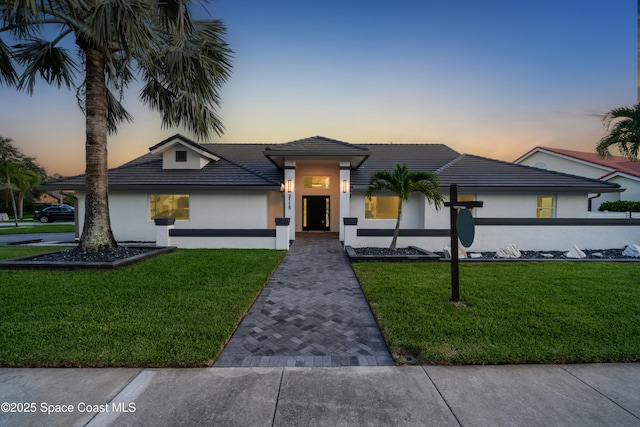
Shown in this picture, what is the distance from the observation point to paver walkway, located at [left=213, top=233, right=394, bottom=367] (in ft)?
10.8

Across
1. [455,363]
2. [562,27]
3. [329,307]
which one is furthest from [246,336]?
[562,27]

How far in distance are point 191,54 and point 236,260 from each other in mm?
6617

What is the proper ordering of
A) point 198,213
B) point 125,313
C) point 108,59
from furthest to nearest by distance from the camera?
point 198,213 → point 108,59 → point 125,313

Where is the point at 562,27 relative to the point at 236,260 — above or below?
above

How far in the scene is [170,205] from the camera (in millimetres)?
13750

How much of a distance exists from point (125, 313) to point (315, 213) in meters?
12.7

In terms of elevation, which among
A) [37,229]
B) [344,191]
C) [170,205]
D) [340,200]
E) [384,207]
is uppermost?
[344,191]

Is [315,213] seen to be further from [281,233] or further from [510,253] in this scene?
[510,253]

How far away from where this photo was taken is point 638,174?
19359mm

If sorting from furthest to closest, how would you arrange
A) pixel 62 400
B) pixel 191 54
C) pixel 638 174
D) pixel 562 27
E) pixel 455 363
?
pixel 638 174 → pixel 562 27 → pixel 191 54 → pixel 455 363 → pixel 62 400

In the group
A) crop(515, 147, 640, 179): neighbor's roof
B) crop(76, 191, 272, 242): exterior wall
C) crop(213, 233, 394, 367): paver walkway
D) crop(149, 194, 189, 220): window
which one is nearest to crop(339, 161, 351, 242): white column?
crop(76, 191, 272, 242): exterior wall

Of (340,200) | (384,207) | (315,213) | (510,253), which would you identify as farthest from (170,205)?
(510,253)

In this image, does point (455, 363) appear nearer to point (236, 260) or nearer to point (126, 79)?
point (236, 260)

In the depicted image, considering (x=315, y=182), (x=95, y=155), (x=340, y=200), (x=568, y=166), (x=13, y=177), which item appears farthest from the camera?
(x=13, y=177)
